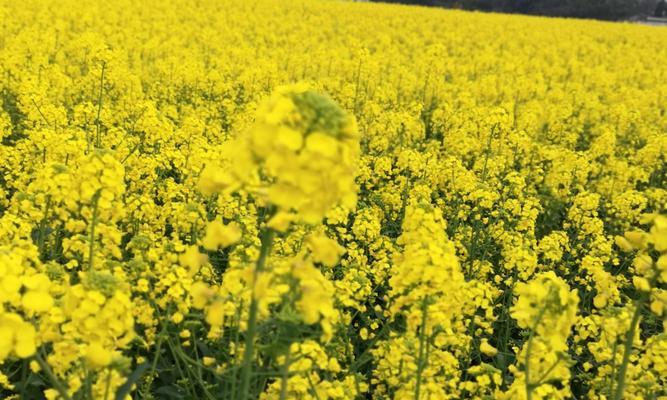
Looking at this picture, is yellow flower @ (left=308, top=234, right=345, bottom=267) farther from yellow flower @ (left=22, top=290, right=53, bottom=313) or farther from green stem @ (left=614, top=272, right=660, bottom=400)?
green stem @ (left=614, top=272, right=660, bottom=400)

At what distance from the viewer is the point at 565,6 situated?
169 feet

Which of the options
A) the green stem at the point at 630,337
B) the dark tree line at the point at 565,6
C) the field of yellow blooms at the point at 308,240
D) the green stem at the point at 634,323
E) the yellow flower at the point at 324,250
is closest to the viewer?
the yellow flower at the point at 324,250

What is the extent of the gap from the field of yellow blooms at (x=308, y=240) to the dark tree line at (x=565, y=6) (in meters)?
40.8

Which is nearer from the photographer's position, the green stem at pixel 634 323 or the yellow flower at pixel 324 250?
the yellow flower at pixel 324 250

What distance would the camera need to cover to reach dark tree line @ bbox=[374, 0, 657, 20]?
50594mm

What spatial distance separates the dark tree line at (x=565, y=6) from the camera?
1992 inches

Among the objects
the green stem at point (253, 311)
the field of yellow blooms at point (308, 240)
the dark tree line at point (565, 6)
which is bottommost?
the field of yellow blooms at point (308, 240)

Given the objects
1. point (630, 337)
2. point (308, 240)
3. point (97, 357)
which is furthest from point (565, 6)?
point (97, 357)

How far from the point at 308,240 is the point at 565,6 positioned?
5541cm

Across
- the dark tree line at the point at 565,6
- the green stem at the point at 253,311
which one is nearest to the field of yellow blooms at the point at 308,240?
the green stem at the point at 253,311

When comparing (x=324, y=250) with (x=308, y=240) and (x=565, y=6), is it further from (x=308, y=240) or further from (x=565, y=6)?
(x=565, y=6)

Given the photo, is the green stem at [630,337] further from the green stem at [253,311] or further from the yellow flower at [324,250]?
the green stem at [253,311]

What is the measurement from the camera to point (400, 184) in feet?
21.8

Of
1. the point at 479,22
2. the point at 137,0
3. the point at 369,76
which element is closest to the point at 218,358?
the point at 369,76
